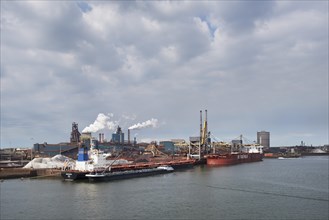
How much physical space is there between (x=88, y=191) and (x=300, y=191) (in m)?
18.9

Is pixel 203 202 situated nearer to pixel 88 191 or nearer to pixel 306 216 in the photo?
pixel 306 216

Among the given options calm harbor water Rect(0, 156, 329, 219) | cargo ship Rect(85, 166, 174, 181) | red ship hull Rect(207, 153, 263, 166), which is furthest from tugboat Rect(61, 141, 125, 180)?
red ship hull Rect(207, 153, 263, 166)

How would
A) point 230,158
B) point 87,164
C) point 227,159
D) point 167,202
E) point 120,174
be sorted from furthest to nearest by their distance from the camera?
point 230,158, point 227,159, point 87,164, point 120,174, point 167,202

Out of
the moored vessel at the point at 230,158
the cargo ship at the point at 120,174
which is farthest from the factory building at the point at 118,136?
the cargo ship at the point at 120,174

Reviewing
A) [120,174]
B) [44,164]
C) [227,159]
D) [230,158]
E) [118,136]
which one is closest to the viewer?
[120,174]

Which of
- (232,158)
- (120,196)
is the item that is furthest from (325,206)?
(232,158)

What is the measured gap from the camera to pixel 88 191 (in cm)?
3147

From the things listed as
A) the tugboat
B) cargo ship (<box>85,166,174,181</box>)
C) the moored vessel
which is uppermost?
the tugboat

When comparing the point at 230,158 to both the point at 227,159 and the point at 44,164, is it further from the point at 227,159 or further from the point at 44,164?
the point at 44,164

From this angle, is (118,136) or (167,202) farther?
(118,136)

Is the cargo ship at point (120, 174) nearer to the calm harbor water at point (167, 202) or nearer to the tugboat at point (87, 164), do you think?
the tugboat at point (87, 164)

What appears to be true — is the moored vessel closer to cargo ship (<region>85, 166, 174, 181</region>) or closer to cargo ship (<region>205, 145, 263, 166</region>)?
cargo ship (<region>205, 145, 263, 166</region>)

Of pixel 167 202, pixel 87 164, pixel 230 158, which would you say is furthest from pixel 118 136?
pixel 167 202

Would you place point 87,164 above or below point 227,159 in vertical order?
above
